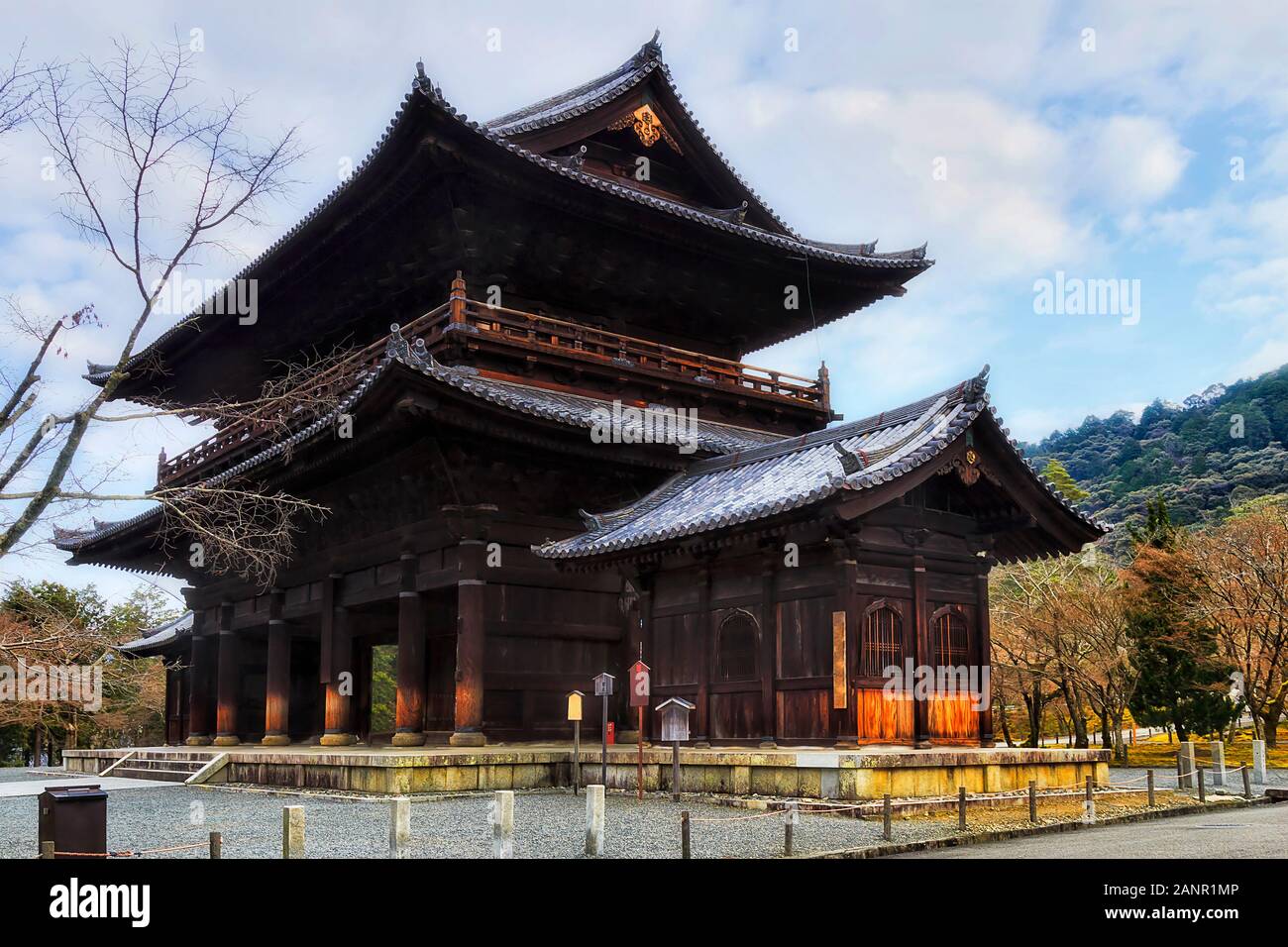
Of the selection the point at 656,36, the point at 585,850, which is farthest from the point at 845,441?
the point at 656,36

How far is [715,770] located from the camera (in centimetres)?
1706

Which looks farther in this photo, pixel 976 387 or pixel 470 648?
pixel 470 648

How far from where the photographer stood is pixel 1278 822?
53.4 feet

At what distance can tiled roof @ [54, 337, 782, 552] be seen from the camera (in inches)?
722

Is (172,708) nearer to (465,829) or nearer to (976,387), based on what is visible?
(465,829)

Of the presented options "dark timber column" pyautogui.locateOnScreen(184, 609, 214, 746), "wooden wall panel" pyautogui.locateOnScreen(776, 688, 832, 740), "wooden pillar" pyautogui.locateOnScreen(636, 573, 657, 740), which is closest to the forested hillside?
"dark timber column" pyautogui.locateOnScreen(184, 609, 214, 746)

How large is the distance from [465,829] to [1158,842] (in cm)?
814

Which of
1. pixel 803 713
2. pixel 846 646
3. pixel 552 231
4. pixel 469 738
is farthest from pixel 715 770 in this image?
pixel 552 231

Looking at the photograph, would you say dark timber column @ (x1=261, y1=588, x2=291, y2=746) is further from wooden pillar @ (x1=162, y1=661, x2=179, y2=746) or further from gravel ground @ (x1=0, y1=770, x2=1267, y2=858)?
wooden pillar @ (x1=162, y1=661, x2=179, y2=746)

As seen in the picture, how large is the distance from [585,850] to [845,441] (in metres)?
10.1

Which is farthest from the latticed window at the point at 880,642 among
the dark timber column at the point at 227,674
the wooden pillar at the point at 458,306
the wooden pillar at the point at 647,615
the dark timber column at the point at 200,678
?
the dark timber column at the point at 200,678

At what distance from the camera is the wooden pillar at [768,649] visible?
17.3m

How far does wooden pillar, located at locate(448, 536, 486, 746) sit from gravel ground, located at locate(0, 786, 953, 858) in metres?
2.21

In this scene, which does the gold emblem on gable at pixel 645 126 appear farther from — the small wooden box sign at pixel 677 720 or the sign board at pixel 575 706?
the small wooden box sign at pixel 677 720
